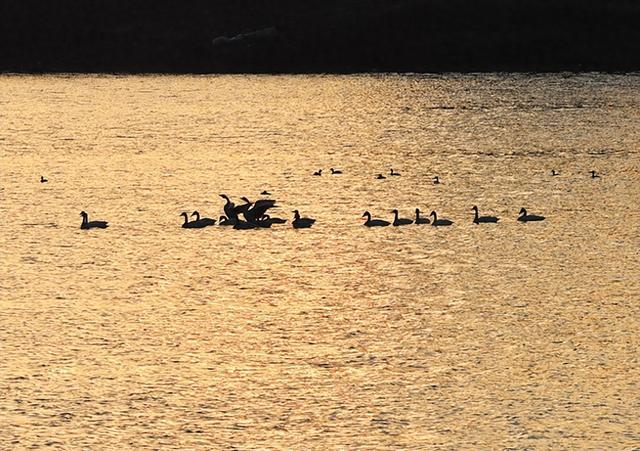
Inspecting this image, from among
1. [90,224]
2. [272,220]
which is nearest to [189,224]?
[272,220]

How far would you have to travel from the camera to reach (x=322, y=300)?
22312 mm

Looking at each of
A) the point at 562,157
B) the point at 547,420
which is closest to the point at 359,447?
the point at 547,420

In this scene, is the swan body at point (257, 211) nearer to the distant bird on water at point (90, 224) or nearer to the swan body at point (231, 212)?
the swan body at point (231, 212)

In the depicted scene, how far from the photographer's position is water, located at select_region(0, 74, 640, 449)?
16266mm

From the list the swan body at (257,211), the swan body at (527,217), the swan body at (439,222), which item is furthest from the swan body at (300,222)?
the swan body at (527,217)

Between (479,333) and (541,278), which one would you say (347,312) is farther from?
(541,278)

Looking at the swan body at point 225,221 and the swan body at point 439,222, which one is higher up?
the swan body at point 225,221

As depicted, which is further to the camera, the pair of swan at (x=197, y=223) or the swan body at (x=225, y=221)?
the swan body at (x=225, y=221)

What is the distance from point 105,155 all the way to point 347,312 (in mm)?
23531

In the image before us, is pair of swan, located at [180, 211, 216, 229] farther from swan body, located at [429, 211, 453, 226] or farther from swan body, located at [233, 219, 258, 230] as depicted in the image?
swan body, located at [429, 211, 453, 226]

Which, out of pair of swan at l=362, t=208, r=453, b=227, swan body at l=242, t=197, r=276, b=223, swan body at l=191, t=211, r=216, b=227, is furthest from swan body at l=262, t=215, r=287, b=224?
pair of swan at l=362, t=208, r=453, b=227

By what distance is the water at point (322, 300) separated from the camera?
16.3 m
